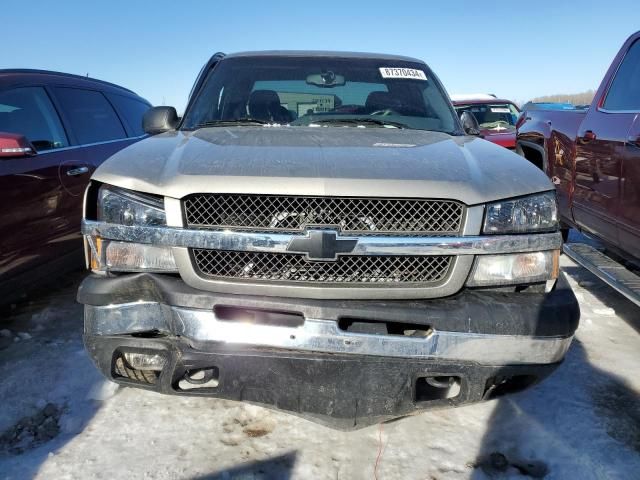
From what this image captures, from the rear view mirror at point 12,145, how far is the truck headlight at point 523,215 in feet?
9.39

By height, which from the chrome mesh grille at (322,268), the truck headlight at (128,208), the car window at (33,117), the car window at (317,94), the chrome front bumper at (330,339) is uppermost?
the car window at (317,94)

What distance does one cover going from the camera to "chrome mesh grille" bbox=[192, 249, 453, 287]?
2070 millimetres

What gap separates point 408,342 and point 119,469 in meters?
1.35

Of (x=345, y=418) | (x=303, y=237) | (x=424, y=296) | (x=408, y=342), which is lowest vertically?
(x=345, y=418)

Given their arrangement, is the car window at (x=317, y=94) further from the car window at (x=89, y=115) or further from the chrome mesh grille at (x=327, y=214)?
the car window at (x=89, y=115)

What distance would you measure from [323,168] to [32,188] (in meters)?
2.41

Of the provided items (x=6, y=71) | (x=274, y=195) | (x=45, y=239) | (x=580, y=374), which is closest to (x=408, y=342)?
(x=274, y=195)

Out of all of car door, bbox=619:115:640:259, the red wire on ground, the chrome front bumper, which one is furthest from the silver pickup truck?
car door, bbox=619:115:640:259

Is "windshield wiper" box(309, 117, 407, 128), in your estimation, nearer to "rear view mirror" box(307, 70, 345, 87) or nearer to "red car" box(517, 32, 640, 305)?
"rear view mirror" box(307, 70, 345, 87)

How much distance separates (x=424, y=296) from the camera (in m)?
2.08

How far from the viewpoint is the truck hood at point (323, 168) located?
2.03m

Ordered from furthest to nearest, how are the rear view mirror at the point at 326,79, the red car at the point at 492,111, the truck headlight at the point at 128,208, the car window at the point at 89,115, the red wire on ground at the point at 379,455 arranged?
the red car at the point at 492,111 < the car window at the point at 89,115 < the rear view mirror at the point at 326,79 < the red wire on ground at the point at 379,455 < the truck headlight at the point at 128,208

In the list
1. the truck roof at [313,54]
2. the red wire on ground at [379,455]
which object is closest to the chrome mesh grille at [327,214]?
the red wire on ground at [379,455]

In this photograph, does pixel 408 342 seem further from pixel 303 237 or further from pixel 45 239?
pixel 45 239
